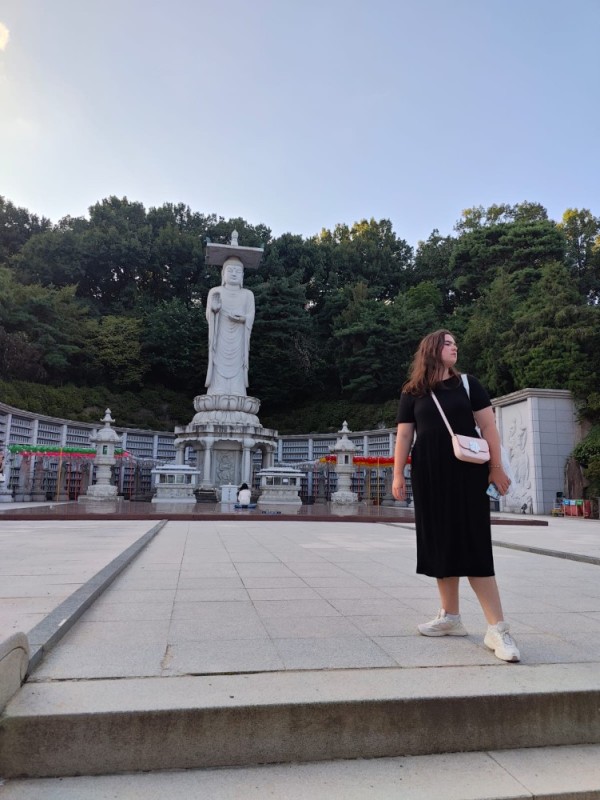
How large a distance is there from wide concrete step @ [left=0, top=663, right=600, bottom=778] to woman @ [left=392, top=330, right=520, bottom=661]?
47 centimetres

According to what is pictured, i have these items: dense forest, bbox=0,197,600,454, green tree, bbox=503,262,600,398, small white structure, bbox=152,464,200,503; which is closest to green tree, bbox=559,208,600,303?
dense forest, bbox=0,197,600,454

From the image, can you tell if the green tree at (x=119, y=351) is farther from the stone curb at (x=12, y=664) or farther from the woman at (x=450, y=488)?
the stone curb at (x=12, y=664)

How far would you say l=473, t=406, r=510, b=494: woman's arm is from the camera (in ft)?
8.73

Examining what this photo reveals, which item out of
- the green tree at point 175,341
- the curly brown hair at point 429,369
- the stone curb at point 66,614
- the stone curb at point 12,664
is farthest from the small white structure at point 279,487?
the stone curb at point 12,664

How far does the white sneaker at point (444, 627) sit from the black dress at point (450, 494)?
0.84ft

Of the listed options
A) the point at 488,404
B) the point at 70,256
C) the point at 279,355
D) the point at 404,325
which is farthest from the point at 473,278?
the point at 488,404

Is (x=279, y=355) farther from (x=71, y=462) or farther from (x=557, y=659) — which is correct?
(x=557, y=659)

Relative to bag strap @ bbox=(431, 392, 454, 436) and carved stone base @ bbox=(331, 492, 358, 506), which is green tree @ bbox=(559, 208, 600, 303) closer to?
carved stone base @ bbox=(331, 492, 358, 506)

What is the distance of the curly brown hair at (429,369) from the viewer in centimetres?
284

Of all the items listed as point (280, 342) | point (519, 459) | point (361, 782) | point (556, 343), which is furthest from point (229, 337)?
point (361, 782)

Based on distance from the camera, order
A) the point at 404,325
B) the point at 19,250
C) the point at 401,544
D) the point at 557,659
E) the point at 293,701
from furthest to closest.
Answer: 1. the point at 19,250
2. the point at 404,325
3. the point at 401,544
4. the point at 557,659
5. the point at 293,701

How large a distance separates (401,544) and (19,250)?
1214 inches

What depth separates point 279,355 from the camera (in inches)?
1139

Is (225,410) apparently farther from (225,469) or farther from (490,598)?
(490,598)
